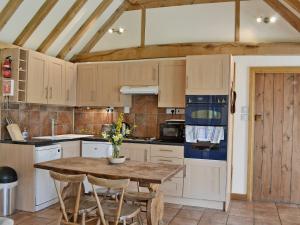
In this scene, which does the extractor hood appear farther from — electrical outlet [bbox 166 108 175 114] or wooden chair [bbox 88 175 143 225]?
wooden chair [bbox 88 175 143 225]

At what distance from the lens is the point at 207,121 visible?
4.41m

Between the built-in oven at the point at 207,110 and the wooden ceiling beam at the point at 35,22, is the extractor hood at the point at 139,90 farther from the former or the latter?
the wooden ceiling beam at the point at 35,22

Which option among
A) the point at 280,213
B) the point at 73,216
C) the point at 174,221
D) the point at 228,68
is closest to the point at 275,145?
the point at 280,213

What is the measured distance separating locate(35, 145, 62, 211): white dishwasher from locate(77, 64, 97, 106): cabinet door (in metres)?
1.25

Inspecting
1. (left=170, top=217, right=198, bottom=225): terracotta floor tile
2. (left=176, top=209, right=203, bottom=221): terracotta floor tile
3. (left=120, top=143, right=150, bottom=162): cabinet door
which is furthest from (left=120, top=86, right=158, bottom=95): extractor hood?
(left=170, top=217, right=198, bottom=225): terracotta floor tile

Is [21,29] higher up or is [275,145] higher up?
[21,29]

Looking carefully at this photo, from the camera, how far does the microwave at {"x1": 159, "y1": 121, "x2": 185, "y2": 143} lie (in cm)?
473

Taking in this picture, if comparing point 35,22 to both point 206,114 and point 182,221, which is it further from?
point 182,221

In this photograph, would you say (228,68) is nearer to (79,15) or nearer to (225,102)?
(225,102)

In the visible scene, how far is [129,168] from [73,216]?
2.20 feet

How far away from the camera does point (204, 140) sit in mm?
4422

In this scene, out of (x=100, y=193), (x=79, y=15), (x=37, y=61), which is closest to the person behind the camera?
Answer: (x=100, y=193)

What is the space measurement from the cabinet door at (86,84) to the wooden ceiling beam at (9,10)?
5.40 ft

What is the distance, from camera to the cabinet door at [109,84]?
5.25 metres
